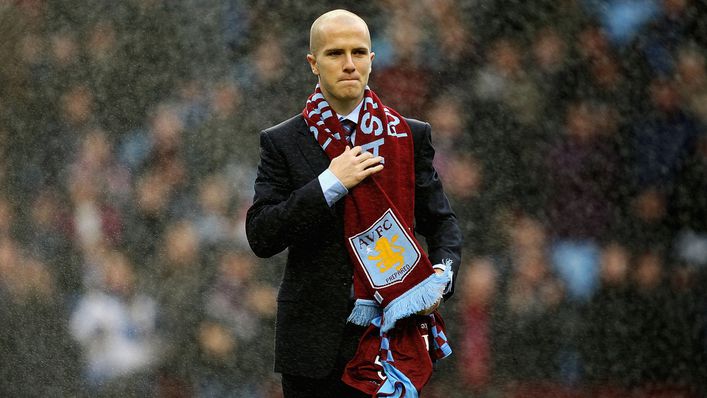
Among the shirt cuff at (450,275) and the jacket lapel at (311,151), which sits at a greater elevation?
the jacket lapel at (311,151)

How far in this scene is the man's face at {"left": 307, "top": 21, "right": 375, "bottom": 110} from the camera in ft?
10.3

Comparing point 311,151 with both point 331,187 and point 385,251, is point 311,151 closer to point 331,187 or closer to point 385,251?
point 331,187

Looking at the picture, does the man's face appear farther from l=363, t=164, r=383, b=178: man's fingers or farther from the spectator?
the spectator

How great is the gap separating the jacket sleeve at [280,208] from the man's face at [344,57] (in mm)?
259

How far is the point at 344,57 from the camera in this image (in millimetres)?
3148

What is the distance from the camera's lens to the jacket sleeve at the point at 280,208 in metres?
3.05

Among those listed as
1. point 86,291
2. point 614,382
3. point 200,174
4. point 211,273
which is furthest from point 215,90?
point 614,382

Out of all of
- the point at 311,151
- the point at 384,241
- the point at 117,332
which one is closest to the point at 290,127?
the point at 311,151

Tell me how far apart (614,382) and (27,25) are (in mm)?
3377

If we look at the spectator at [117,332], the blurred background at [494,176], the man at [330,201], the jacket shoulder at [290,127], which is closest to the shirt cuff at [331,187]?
the man at [330,201]

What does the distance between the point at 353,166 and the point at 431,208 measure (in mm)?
317

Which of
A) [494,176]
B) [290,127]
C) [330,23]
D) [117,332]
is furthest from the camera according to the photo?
[117,332]

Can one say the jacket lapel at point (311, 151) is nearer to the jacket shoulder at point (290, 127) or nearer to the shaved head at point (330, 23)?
the jacket shoulder at point (290, 127)

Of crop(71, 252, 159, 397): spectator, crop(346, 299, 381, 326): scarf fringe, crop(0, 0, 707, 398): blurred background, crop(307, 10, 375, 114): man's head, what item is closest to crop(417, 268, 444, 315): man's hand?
crop(346, 299, 381, 326): scarf fringe
